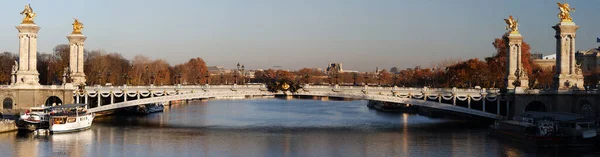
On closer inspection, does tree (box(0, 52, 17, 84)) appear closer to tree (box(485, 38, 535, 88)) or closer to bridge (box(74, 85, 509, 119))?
bridge (box(74, 85, 509, 119))

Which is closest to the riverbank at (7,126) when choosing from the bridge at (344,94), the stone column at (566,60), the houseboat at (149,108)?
the bridge at (344,94)

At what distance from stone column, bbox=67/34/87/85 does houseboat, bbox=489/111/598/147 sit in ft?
108

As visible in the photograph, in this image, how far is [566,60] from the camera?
1950 inches

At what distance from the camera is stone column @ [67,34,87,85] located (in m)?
59.4

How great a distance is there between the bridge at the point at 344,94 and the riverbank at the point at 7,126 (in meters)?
7.19

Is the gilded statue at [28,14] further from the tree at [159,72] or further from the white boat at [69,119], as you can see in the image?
the tree at [159,72]

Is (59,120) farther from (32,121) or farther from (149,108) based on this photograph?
(149,108)

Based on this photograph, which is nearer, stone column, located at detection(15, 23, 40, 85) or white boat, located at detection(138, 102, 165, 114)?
stone column, located at detection(15, 23, 40, 85)

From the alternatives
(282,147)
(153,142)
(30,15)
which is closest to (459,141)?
(282,147)

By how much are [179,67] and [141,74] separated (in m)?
30.7

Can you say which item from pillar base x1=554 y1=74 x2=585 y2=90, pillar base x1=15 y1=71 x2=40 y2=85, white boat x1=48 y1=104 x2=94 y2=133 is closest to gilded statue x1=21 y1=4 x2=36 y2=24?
pillar base x1=15 y1=71 x2=40 y2=85

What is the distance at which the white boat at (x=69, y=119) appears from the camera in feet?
150

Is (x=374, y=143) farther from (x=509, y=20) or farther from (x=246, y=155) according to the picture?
(x=509, y=20)

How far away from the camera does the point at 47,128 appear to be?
4619 centimetres
